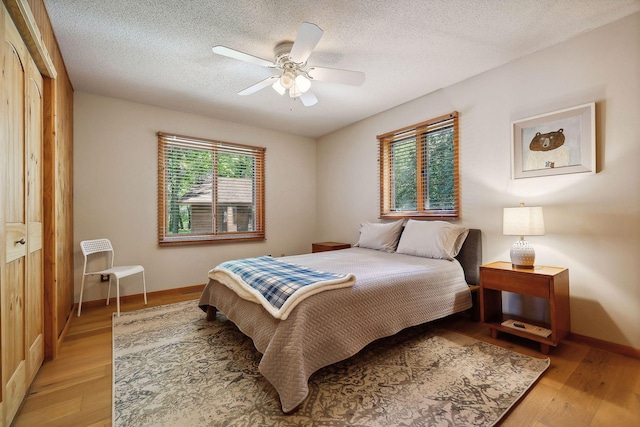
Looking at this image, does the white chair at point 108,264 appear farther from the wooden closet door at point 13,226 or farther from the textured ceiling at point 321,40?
the textured ceiling at point 321,40

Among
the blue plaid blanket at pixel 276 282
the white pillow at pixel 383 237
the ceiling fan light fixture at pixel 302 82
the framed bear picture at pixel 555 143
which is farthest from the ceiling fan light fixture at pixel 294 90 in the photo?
the framed bear picture at pixel 555 143

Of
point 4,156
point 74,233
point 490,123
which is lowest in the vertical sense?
point 74,233

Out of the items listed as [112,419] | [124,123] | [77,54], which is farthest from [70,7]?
[112,419]

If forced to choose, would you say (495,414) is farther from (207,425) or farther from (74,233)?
(74,233)

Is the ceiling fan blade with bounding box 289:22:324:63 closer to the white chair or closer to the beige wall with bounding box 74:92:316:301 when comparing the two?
the beige wall with bounding box 74:92:316:301

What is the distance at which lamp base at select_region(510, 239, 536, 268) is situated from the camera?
7.61 ft

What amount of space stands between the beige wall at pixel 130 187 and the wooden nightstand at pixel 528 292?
3300 mm

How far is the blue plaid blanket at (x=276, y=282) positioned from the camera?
1.74 meters

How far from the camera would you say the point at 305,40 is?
1.94 m

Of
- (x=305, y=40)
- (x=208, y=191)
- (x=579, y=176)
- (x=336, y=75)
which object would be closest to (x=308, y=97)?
(x=336, y=75)

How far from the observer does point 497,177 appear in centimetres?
281

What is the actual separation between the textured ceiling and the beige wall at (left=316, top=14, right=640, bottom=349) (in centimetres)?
19

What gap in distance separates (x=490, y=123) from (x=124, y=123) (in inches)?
169

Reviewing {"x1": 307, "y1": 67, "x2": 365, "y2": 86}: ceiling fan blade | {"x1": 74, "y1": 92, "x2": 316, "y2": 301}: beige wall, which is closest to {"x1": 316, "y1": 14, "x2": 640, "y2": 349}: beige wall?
{"x1": 307, "y1": 67, "x2": 365, "y2": 86}: ceiling fan blade
